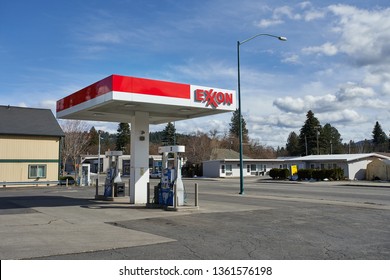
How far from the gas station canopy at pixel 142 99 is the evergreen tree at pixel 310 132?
7738 cm

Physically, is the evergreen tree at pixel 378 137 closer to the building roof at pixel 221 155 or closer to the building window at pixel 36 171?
the building roof at pixel 221 155

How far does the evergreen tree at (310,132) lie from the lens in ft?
302

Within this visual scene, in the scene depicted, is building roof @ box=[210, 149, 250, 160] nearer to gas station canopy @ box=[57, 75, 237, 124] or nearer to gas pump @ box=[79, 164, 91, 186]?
gas pump @ box=[79, 164, 91, 186]

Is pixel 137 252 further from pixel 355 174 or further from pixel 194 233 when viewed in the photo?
pixel 355 174

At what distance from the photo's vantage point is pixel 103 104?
49.8ft

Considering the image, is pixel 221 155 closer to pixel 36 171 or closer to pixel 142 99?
pixel 36 171

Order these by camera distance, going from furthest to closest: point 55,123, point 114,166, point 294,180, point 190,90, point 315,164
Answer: point 315,164 < point 294,180 < point 55,123 < point 114,166 < point 190,90

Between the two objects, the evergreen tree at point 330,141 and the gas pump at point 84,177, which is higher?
the evergreen tree at point 330,141

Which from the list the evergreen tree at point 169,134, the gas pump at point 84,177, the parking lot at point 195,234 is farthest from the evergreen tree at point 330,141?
the parking lot at point 195,234

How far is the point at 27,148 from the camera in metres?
38.9

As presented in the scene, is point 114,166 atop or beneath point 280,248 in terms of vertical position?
atop

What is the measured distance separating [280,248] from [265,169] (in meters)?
60.9

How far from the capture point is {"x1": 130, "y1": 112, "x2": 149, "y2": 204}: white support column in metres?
17.9

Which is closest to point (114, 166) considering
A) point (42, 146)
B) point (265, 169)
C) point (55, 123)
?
point (42, 146)
